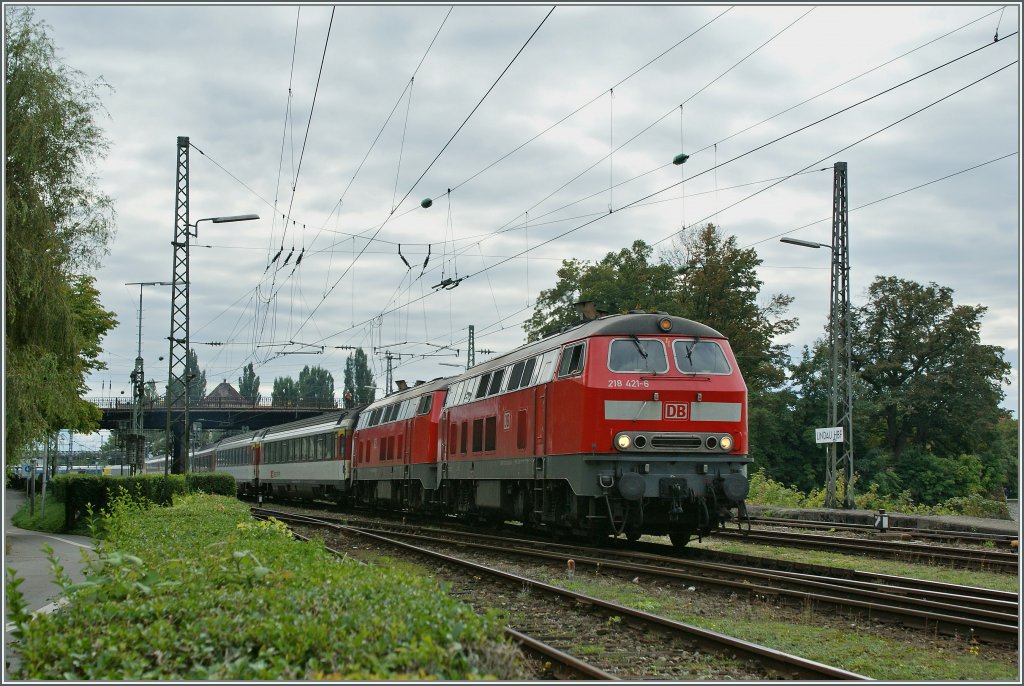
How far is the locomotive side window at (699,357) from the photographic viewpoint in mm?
17203

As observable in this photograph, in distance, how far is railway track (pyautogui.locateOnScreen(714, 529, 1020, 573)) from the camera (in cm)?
1540

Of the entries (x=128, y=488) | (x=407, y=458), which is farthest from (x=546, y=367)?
(x=128, y=488)

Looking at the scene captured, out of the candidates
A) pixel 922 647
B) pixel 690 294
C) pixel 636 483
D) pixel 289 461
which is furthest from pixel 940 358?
pixel 922 647

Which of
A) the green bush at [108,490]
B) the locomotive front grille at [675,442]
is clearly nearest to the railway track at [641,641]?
the locomotive front grille at [675,442]

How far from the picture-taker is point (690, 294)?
5250 centimetres

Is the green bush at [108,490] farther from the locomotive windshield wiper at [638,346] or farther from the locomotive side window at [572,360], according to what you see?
the locomotive windshield wiper at [638,346]

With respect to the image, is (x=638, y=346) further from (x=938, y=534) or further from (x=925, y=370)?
(x=925, y=370)

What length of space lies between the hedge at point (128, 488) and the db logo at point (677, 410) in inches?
638

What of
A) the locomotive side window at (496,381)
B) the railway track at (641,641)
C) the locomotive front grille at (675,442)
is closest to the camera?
the railway track at (641,641)

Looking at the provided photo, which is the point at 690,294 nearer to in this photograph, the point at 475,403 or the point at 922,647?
the point at 475,403

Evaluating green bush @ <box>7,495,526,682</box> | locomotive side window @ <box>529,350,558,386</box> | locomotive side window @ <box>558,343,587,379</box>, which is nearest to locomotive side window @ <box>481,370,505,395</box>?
locomotive side window @ <box>529,350,558,386</box>

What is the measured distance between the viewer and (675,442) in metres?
16.6

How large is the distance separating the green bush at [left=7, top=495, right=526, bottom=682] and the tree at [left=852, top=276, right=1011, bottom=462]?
179ft

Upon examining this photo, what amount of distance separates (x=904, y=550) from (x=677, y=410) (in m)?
Result: 4.90
